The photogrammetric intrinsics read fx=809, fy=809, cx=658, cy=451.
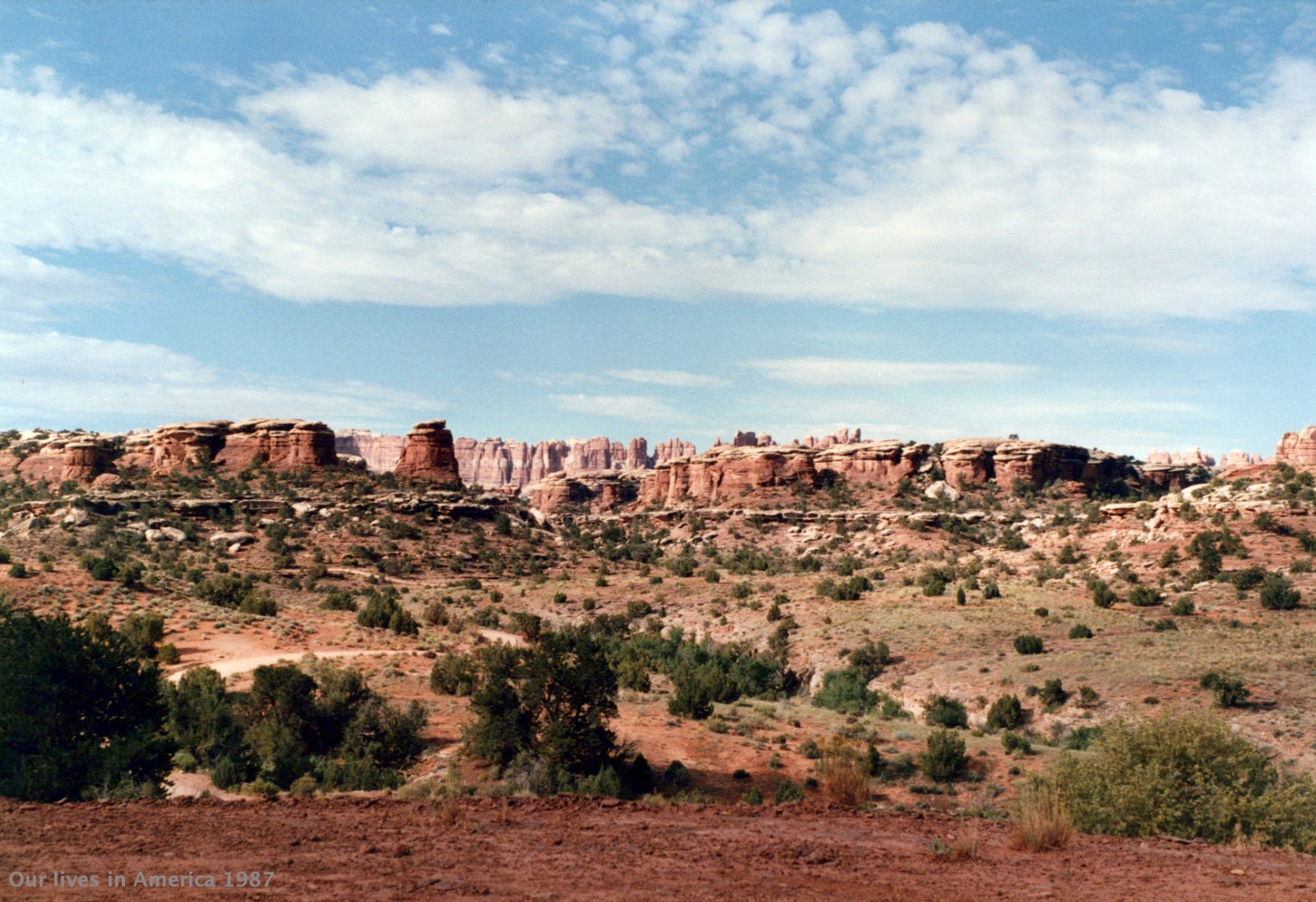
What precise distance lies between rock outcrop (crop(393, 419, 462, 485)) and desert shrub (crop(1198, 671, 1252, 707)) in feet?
220

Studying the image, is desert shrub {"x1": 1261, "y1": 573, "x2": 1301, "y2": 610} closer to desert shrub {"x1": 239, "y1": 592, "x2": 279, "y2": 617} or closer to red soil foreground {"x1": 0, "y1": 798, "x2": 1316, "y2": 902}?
red soil foreground {"x1": 0, "y1": 798, "x2": 1316, "y2": 902}

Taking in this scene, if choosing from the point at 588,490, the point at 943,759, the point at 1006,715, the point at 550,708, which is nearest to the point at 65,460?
the point at 550,708

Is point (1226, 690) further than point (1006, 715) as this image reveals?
No

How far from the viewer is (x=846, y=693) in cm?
3419

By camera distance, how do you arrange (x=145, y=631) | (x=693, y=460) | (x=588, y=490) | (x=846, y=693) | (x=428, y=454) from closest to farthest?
(x=145, y=631) → (x=846, y=693) → (x=428, y=454) → (x=693, y=460) → (x=588, y=490)

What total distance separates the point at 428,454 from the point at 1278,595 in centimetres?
6976

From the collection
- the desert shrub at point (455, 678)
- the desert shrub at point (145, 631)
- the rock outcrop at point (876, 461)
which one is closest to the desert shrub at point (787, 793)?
the desert shrub at point (455, 678)

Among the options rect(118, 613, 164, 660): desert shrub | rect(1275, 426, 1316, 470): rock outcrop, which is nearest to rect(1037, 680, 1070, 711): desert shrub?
rect(118, 613, 164, 660): desert shrub

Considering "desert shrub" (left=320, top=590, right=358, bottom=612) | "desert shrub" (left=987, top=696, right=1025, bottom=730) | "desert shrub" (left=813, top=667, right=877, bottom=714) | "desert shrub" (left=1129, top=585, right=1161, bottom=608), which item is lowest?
"desert shrub" (left=813, top=667, right=877, bottom=714)

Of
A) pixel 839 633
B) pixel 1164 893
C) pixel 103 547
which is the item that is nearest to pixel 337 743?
pixel 1164 893

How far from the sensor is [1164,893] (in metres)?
10.4

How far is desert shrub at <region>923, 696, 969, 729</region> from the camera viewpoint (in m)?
29.8

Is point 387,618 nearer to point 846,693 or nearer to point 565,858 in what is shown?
point 846,693

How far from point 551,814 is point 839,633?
3179cm
